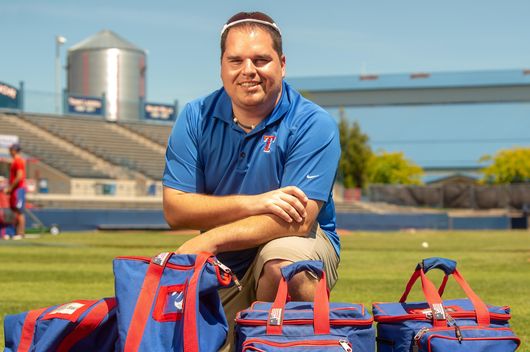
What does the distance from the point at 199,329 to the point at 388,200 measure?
49.2 meters

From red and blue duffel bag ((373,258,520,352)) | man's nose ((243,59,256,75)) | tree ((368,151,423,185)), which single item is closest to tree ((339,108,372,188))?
tree ((368,151,423,185))

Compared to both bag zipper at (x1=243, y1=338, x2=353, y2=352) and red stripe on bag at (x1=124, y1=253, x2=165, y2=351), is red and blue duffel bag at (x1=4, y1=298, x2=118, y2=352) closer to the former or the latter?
red stripe on bag at (x1=124, y1=253, x2=165, y2=351)

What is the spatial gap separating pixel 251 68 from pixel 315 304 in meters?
1.22

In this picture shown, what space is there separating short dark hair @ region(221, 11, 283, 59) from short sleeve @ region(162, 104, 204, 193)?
1.25 ft

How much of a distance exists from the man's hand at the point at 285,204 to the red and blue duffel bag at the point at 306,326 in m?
0.55

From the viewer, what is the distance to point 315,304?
3455 millimetres

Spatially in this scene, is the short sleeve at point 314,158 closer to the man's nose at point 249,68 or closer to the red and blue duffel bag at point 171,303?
the man's nose at point 249,68

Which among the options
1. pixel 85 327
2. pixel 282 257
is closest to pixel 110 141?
pixel 282 257

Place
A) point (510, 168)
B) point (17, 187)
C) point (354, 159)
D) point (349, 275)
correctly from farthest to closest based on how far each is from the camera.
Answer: point (510, 168) → point (354, 159) → point (17, 187) → point (349, 275)

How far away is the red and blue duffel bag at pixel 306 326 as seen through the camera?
10.9 feet

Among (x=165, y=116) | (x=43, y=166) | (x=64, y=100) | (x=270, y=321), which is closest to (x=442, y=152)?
(x=165, y=116)

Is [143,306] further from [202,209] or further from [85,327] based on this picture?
[202,209]

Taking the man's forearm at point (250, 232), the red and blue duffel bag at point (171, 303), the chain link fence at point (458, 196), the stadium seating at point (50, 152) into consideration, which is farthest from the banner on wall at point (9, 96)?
the red and blue duffel bag at point (171, 303)

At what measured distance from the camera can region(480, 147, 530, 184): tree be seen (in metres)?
70.1
